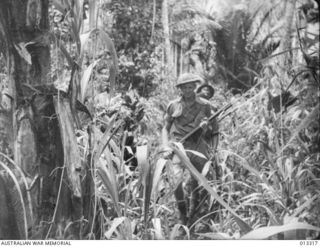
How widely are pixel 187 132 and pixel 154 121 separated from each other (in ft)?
0.37

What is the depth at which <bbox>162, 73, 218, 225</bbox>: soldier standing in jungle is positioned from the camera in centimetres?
141

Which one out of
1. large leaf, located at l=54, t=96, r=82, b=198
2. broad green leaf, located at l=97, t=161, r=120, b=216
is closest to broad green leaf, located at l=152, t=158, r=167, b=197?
broad green leaf, located at l=97, t=161, r=120, b=216

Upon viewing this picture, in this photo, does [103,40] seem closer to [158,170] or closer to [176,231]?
[158,170]

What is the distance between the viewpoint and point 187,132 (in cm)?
151

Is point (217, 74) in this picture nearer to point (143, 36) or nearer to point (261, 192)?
point (143, 36)

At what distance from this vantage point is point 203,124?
1.47 m

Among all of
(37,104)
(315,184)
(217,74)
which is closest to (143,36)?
(217,74)

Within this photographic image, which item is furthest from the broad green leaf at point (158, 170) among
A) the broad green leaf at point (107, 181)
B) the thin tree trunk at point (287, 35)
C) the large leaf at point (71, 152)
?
the thin tree trunk at point (287, 35)

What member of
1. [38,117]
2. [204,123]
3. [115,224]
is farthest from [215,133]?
[38,117]

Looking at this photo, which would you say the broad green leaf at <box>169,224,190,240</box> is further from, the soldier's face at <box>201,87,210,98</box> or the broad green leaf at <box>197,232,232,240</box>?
the soldier's face at <box>201,87,210,98</box>

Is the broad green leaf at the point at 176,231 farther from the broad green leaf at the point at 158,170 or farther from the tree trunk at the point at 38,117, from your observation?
→ the tree trunk at the point at 38,117

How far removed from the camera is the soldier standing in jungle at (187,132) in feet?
4.63

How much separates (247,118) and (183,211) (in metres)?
0.34

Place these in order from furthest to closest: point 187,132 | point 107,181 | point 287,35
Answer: point 187,132 → point 287,35 → point 107,181
